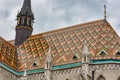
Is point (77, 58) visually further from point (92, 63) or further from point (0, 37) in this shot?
point (0, 37)

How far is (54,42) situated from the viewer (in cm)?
3825

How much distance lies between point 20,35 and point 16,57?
4.92 m

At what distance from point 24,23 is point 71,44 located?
390 inches

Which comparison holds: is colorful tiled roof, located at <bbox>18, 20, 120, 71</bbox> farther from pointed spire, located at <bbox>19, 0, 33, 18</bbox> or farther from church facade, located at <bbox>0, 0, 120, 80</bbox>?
pointed spire, located at <bbox>19, 0, 33, 18</bbox>

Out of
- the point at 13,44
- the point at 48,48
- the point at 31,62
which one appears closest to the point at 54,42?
the point at 48,48

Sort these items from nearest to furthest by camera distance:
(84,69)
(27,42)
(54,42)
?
1. (84,69)
2. (54,42)
3. (27,42)

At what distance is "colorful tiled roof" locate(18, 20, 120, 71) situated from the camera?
33.7m

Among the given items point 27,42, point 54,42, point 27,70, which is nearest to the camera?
point 27,70

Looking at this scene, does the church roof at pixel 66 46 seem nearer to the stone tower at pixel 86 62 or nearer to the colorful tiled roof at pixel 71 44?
the colorful tiled roof at pixel 71 44

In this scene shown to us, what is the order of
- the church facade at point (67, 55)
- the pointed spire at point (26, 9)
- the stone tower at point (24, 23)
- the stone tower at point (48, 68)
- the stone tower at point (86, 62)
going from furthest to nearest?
the pointed spire at point (26, 9), the stone tower at point (24, 23), the stone tower at point (48, 68), the church facade at point (67, 55), the stone tower at point (86, 62)

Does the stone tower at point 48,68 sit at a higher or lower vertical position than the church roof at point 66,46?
lower

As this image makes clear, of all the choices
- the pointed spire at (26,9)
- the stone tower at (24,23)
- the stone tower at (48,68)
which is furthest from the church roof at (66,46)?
the pointed spire at (26,9)

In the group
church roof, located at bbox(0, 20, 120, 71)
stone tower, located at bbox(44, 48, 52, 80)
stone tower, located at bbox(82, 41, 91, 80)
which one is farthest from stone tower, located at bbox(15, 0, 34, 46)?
stone tower, located at bbox(82, 41, 91, 80)

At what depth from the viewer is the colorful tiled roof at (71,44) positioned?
1326 inches
